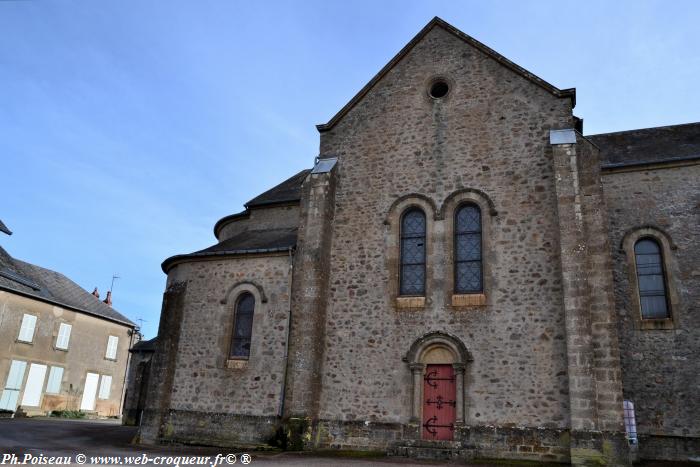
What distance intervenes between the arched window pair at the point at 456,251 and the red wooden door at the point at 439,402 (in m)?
1.95

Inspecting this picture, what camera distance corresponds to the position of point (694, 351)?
42.5ft

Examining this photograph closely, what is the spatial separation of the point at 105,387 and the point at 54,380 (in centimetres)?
374

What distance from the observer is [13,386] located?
24484mm

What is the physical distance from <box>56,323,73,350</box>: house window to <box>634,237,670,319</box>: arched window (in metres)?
25.7

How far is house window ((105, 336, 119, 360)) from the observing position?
3047 cm

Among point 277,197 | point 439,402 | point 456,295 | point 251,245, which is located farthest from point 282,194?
point 439,402

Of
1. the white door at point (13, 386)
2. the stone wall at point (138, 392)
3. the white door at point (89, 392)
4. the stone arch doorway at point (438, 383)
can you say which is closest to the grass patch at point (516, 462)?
the stone arch doorway at point (438, 383)

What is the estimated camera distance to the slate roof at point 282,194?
18266mm

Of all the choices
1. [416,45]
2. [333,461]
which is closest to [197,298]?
[333,461]

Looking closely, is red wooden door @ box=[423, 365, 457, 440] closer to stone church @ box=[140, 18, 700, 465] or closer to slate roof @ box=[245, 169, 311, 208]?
stone church @ box=[140, 18, 700, 465]

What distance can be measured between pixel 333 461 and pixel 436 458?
232cm

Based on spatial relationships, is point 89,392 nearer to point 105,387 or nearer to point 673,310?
point 105,387

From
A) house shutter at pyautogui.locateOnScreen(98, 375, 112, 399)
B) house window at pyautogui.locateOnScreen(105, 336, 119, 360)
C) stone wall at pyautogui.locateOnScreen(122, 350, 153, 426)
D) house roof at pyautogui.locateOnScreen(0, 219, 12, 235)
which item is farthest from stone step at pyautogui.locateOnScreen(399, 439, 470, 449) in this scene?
house window at pyautogui.locateOnScreen(105, 336, 119, 360)

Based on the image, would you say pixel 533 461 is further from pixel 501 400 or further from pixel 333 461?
pixel 333 461
